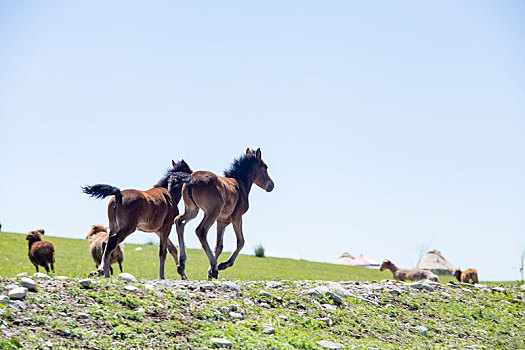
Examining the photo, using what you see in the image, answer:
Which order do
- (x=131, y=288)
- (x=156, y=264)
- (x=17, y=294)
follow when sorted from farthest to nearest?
(x=156, y=264)
(x=131, y=288)
(x=17, y=294)

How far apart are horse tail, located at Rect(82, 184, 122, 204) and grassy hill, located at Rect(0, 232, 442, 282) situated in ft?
29.9

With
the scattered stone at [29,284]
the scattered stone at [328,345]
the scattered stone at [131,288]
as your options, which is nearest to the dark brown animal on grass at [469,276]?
the scattered stone at [328,345]

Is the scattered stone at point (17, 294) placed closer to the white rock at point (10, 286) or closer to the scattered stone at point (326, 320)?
the white rock at point (10, 286)

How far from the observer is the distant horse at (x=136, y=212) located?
37.9 ft

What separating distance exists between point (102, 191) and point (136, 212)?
0.83m

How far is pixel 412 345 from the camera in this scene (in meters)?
9.00

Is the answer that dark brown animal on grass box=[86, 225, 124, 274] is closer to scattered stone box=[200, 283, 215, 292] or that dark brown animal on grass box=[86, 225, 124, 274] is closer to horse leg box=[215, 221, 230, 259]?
horse leg box=[215, 221, 230, 259]

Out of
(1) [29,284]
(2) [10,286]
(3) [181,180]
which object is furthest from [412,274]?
(2) [10,286]

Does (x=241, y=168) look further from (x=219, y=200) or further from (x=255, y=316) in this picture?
(x=255, y=316)

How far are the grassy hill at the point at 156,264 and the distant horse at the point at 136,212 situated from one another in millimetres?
7656

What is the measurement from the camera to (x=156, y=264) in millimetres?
27469

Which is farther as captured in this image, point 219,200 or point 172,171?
point 172,171

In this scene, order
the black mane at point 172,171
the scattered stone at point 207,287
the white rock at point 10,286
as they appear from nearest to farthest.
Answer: the white rock at point 10,286 → the scattered stone at point 207,287 → the black mane at point 172,171

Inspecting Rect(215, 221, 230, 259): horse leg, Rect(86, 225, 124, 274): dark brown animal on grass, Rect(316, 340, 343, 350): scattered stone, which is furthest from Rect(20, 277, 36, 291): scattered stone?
Rect(86, 225, 124, 274): dark brown animal on grass
